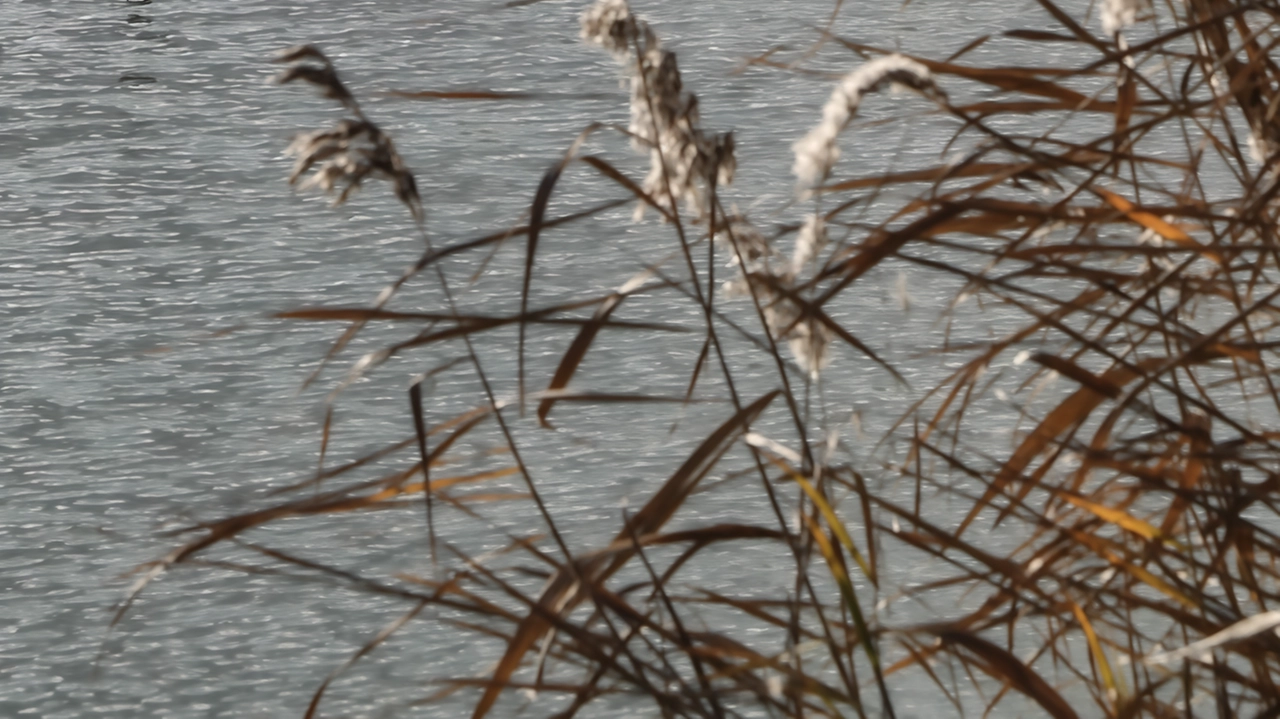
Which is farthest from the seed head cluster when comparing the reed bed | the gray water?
the gray water

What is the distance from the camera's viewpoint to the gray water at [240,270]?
1.05m

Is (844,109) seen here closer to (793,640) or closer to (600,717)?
(793,640)

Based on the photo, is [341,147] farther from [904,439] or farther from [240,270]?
[240,270]

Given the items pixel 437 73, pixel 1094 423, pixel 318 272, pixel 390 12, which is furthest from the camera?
pixel 390 12

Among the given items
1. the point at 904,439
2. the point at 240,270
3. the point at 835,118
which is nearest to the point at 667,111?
the point at 835,118

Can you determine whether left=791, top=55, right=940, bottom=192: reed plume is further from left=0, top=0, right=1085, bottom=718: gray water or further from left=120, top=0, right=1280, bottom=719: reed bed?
left=0, top=0, right=1085, bottom=718: gray water

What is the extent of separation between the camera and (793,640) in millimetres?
685

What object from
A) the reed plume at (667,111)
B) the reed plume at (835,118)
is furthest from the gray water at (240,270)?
the reed plume at (835,118)

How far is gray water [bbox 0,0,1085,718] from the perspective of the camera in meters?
1.05

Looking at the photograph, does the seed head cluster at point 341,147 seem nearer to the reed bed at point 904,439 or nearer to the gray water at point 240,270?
the reed bed at point 904,439

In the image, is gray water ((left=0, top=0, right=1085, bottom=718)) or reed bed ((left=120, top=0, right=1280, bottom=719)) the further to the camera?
gray water ((left=0, top=0, right=1085, bottom=718))

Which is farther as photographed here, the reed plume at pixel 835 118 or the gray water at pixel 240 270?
the gray water at pixel 240 270

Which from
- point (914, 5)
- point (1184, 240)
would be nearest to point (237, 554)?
point (1184, 240)

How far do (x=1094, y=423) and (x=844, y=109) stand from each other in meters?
0.84
